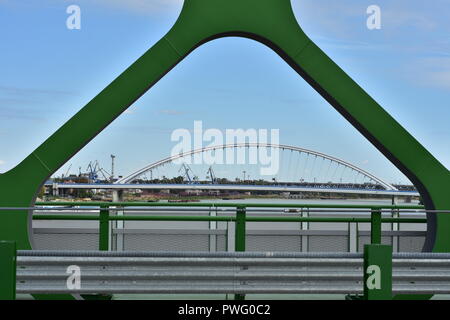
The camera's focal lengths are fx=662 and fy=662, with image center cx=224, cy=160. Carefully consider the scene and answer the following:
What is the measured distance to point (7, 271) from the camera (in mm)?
7289

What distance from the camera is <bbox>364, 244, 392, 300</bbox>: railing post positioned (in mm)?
7523

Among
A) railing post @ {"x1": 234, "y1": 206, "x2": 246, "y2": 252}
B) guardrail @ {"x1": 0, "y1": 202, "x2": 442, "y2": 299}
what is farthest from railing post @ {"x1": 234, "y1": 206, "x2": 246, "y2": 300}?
guardrail @ {"x1": 0, "y1": 202, "x2": 442, "y2": 299}

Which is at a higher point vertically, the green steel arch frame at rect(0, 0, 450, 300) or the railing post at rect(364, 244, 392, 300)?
the green steel arch frame at rect(0, 0, 450, 300)

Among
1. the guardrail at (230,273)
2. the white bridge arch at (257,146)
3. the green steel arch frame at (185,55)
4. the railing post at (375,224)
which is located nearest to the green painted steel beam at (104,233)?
the green steel arch frame at (185,55)

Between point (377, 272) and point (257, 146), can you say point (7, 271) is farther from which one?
point (257, 146)

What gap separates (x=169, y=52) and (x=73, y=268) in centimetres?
328

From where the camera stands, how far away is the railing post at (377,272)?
7.52 meters

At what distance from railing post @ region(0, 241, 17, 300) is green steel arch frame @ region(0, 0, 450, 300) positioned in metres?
1.89

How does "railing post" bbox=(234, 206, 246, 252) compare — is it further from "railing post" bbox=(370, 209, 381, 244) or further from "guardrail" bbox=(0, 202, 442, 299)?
"guardrail" bbox=(0, 202, 442, 299)

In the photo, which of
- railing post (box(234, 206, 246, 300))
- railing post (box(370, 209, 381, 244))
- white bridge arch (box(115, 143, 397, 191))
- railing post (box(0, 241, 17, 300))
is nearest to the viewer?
railing post (box(0, 241, 17, 300))

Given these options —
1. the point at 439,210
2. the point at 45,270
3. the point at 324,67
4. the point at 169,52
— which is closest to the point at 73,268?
the point at 45,270


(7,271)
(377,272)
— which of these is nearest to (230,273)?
(377,272)
